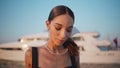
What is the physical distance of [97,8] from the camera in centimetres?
119

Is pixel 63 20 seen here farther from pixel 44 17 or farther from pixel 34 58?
pixel 44 17

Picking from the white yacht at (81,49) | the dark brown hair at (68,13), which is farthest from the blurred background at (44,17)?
the dark brown hair at (68,13)

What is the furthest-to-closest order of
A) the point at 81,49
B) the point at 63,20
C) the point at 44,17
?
the point at 81,49 → the point at 44,17 → the point at 63,20

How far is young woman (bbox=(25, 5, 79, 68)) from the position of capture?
582mm

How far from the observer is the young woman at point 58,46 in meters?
0.58

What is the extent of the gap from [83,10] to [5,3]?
470mm

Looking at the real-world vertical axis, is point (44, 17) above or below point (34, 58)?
above

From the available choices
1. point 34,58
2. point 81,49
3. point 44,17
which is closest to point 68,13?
point 34,58

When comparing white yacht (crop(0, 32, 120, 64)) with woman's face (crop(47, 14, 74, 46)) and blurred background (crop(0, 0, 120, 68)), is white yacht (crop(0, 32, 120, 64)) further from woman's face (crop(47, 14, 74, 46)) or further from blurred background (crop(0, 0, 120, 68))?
woman's face (crop(47, 14, 74, 46))

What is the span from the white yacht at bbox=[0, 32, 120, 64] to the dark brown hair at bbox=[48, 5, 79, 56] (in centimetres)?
46

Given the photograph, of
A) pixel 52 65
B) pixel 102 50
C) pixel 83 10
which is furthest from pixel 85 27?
pixel 52 65

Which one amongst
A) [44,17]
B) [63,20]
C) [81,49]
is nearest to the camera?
[63,20]

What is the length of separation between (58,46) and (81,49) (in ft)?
1.93

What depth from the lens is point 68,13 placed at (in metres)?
0.59
